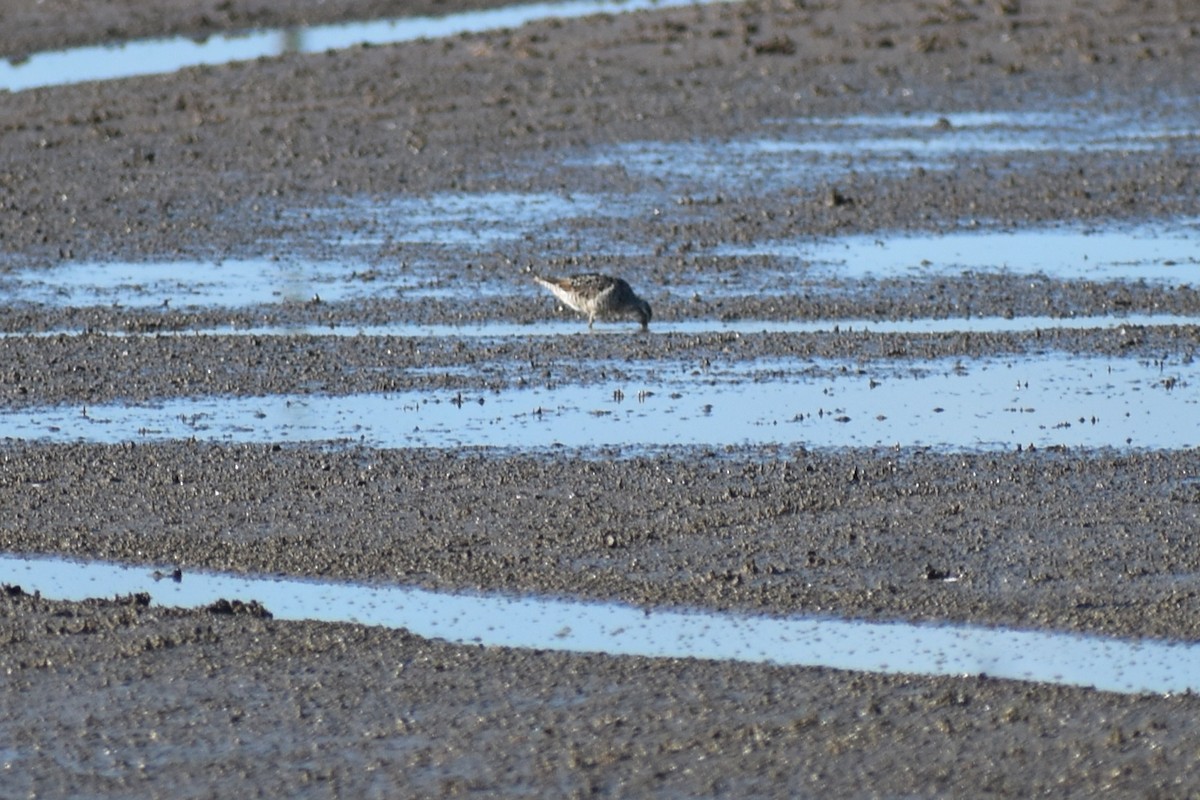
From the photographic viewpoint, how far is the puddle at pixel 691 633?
7.00 m

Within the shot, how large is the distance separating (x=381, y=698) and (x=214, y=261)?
26.8 ft

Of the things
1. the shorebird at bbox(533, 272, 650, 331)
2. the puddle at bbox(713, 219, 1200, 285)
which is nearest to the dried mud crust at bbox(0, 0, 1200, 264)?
the puddle at bbox(713, 219, 1200, 285)

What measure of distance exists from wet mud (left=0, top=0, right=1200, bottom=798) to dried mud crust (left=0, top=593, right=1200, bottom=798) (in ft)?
0.05

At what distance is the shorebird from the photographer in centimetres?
1211

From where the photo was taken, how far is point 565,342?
12109mm

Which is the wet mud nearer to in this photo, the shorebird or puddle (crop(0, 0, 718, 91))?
the shorebird

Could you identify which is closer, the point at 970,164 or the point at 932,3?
the point at 970,164

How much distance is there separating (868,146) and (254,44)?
1021 centimetres

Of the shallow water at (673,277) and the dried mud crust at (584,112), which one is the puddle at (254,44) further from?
the shallow water at (673,277)

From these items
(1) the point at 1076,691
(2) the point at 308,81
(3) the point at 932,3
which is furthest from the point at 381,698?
(3) the point at 932,3

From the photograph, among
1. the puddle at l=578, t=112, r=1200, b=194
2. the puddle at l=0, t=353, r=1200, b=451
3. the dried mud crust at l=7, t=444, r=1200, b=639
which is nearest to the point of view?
the dried mud crust at l=7, t=444, r=1200, b=639

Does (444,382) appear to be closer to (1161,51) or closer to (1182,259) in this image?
(1182,259)

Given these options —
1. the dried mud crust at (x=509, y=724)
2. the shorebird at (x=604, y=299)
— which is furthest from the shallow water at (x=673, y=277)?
the dried mud crust at (x=509, y=724)

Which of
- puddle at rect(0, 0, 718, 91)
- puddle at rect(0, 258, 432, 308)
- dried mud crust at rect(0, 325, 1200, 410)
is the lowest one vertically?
puddle at rect(0, 0, 718, 91)
